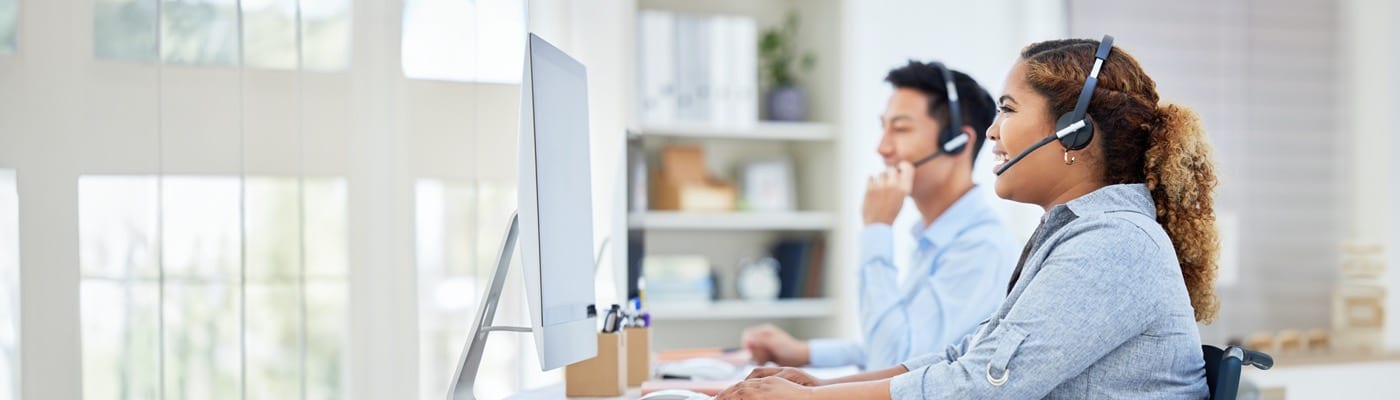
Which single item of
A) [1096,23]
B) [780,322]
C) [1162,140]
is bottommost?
[780,322]

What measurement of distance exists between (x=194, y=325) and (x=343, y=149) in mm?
300

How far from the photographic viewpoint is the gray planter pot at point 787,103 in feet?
11.6

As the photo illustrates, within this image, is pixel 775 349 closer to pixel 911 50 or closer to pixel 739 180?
pixel 739 180

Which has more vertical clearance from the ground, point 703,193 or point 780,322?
point 703,193

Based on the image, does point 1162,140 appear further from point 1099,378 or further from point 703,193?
point 703,193

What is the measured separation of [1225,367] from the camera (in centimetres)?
123

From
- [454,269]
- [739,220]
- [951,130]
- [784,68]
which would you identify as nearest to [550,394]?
[454,269]

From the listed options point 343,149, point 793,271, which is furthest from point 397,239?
point 793,271

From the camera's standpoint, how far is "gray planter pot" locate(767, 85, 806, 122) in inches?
140

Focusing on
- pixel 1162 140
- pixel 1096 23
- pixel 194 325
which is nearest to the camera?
pixel 194 325

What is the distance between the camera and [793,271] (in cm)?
361

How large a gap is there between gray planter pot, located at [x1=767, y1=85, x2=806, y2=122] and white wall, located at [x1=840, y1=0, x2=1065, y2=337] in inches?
7.3

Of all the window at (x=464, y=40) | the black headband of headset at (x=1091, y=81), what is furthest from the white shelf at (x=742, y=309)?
the black headband of headset at (x=1091, y=81)

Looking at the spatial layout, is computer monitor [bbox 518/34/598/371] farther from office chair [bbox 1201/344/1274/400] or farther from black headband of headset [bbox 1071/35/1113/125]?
office chair [bbox 1201/344/1274/400]
